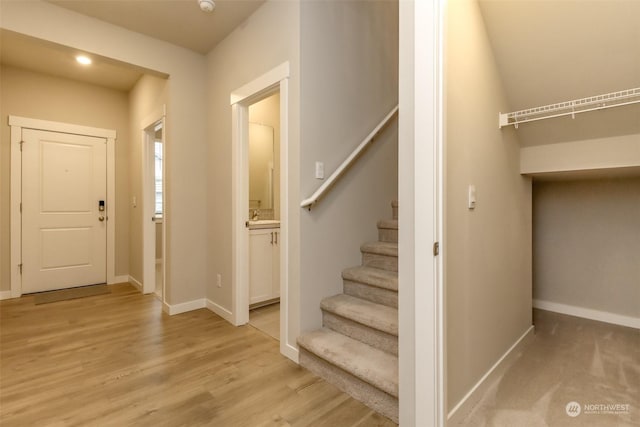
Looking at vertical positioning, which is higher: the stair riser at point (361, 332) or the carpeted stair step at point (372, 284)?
the carpeted stair step at point (372, 284)

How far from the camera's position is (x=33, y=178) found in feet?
12.5

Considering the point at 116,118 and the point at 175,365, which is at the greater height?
the point at 116,118

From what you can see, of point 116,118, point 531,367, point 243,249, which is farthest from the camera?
point 116,118

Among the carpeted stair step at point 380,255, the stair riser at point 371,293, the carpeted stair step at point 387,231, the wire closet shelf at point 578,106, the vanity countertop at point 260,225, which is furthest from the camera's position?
the vanity countertop at point 260,225

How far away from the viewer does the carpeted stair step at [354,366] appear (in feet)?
5.41

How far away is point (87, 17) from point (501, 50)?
10.4 feet

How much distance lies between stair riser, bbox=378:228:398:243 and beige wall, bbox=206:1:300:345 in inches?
34.5

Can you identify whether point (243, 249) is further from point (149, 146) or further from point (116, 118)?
point (116, 118)

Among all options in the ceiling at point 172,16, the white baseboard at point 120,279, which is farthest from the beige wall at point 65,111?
the ceiling at point 172,16

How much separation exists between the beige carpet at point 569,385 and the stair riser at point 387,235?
117 cm

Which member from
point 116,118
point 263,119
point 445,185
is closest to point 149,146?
point 116,118

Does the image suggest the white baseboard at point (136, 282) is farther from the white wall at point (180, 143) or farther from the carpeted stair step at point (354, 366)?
the carpeted stair step at point (354, 366)

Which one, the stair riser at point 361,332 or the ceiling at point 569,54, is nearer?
the ceiling at point 569,54

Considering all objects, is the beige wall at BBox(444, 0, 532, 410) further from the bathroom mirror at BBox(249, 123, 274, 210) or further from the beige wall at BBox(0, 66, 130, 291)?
the beige wall at BBox(0, 66, 130, 291)
